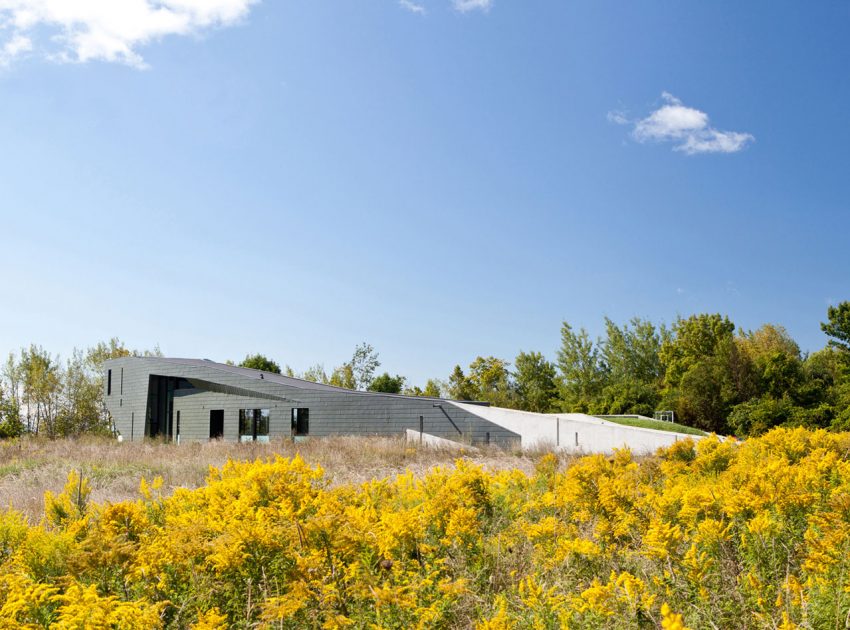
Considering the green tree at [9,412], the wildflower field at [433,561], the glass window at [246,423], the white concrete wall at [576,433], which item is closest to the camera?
the wildflower field at [433,561]

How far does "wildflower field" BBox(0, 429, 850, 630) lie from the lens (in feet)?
9.63

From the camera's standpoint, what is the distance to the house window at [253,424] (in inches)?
1188

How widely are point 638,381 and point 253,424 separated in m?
22.0

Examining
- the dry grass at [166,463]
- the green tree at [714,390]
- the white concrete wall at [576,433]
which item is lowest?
the dry grass at [166,463]

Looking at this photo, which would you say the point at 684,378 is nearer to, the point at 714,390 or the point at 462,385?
the point at 714,390

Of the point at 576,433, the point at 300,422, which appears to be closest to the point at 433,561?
the point at 576,433

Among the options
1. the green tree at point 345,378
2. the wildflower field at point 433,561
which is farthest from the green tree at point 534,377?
the wildflower field at point 433,561

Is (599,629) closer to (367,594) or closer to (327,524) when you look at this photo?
(367,594)

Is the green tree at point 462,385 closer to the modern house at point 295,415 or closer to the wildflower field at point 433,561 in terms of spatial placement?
the modern house at point 295,415

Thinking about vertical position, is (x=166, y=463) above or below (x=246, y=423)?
below

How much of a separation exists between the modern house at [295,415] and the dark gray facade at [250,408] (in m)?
0.04

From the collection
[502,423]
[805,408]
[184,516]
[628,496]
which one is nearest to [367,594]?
[184,516]

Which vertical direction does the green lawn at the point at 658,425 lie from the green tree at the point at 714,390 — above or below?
below

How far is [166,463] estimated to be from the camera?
13133 mm
